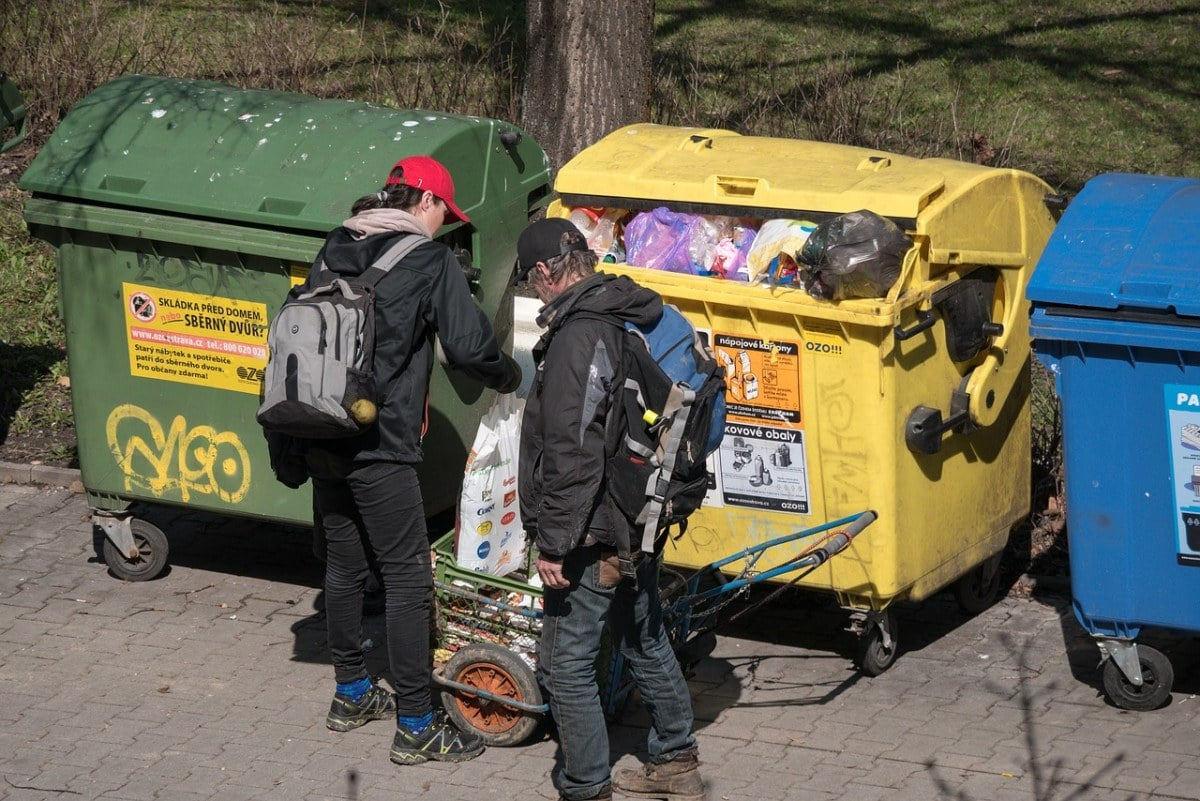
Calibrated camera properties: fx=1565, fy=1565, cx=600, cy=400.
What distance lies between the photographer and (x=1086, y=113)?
10.1 meters

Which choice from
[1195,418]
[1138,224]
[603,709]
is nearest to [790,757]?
[603,709]

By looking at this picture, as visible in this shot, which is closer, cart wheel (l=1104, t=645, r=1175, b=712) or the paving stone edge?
cart wheel (l=1104, t=645, r=1175, b=712)

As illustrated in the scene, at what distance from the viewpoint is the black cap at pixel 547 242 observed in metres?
4.20

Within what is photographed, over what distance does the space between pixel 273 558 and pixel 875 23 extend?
724cm

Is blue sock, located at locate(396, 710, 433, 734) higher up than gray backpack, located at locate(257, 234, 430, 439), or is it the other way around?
gray backpack, located at locate(257, 234, 430, 439)

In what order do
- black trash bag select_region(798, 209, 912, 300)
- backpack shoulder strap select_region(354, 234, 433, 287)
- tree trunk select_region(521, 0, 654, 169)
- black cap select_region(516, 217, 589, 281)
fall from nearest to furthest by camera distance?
black cap select_region(516, 217, 589, 281) < backpack shoulder strap select_region(354, 234, 433, 287) < black trash bag select_region(798, 209, 912, 300) < tree trunk select_region(521, 0, 654, 169)

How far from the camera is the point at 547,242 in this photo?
4.21 metres

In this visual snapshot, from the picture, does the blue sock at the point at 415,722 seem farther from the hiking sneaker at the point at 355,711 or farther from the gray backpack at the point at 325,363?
the gray backpack at the point at 325,363

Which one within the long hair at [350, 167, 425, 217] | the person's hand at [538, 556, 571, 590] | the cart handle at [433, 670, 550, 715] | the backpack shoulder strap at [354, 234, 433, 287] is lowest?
the cart handle at [433, 670, 550, 715]

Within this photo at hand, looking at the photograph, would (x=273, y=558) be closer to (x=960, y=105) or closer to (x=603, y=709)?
(x=603, y=709)

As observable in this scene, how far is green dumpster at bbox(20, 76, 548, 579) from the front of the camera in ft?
17.8

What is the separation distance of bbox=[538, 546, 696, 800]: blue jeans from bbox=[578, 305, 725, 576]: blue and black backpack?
5.6 inches

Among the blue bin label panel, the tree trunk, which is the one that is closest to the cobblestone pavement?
the blue bin label panel

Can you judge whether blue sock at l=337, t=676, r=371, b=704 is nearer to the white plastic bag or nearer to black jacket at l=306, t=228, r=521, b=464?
the white plastic bag
